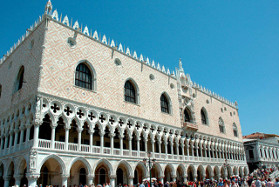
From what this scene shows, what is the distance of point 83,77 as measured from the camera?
16453mm

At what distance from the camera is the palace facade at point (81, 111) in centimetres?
1365

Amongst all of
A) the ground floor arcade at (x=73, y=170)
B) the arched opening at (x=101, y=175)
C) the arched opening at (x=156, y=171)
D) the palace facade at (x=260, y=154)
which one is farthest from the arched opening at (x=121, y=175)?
the palace facade at (x=260, y=154)

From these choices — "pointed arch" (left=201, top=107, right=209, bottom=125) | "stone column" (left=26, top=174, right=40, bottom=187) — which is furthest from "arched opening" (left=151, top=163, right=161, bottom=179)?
"pointed arch" (left=201, top=107, right=209, bottom=125)

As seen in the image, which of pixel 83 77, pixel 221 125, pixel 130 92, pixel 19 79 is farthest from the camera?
pixel 221 125

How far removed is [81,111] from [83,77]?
2.49 metres

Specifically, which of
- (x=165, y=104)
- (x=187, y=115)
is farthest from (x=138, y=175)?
(x=187, y=115)

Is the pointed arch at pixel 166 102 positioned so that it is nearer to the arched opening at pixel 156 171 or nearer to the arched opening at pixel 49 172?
the arched opening at pixel 156 171

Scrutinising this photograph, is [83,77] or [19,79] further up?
[19,79]

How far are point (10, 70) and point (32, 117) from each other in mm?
6975

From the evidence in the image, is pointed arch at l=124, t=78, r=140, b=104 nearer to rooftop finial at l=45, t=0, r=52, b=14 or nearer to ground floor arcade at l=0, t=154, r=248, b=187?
ground floor arcade at l=0, t=154, r=248, b=187

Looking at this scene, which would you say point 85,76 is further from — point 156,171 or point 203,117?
point 203,117

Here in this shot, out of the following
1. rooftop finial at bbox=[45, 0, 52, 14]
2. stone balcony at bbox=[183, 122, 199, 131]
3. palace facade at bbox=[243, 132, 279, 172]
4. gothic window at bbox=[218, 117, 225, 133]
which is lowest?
palace facade at bbox=[243, 132, 279, 172]

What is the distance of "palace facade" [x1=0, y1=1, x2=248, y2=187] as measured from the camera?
13.6m

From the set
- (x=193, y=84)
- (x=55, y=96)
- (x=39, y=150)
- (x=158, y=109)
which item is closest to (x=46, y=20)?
(x=55, y=96)
